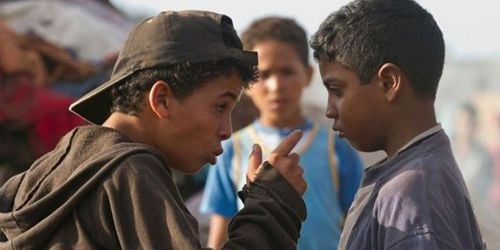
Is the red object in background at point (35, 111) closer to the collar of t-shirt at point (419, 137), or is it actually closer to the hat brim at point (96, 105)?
the hat brim at point (96, 105)

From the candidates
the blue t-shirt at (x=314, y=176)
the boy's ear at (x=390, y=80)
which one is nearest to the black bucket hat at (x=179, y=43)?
the boy's ear at (x=390, y=80)

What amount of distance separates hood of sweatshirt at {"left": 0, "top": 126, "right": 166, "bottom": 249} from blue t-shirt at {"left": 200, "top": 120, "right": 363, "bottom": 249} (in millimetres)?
1725

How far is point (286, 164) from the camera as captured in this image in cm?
279

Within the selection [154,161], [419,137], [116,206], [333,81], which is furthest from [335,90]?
[116,206]

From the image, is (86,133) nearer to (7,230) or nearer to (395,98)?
(7,230)

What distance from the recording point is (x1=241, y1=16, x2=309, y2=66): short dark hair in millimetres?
4734

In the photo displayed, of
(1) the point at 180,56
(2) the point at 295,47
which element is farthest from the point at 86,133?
(2) the point at 295,47

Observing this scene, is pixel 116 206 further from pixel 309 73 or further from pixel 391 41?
pixel 309 73

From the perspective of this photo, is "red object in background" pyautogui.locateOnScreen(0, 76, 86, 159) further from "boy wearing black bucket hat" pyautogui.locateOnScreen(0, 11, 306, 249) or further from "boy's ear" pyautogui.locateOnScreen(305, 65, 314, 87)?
"boy wearing black bucket hat" pyautogui.locateOnScreen(0, 11, 306, 249)

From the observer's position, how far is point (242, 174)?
4531mm

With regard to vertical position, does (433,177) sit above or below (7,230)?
above

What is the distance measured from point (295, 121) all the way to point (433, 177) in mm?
2022

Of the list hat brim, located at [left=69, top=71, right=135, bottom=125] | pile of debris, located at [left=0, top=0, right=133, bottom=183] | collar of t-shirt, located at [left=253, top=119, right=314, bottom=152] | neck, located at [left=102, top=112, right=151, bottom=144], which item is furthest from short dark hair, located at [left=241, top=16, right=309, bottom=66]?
pile of debris, located at [left=0, top=0, right=133, bottom=183]

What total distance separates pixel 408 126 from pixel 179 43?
0.60 m
